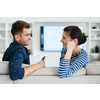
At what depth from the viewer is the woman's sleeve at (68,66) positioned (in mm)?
1276

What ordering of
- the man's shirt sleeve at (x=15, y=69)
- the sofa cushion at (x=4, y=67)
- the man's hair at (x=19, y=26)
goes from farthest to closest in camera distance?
the man's hair at (x=19, y=26) < the sofa cushion at (x=4, y=67) < the man's shirt sleeve at (x=15, y=69)

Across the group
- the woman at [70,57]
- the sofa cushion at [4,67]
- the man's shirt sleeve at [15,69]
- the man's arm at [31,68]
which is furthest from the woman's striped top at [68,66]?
the sofa cushion at [4,67]

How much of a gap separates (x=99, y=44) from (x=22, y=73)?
4933mm

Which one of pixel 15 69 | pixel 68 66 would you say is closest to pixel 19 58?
pixel 15 69

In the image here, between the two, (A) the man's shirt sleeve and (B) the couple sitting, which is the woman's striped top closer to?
(B) the couple sitting

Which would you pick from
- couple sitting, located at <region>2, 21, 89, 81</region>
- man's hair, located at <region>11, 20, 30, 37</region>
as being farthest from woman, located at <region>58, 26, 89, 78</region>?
man's hair, located at <region>11, 20, 30, 37</region>

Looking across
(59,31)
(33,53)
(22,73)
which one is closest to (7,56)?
(22,73)

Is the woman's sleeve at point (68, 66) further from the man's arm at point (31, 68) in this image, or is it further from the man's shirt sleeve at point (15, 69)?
the man's shirt sleeve at point (15, 69)

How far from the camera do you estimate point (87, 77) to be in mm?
1327

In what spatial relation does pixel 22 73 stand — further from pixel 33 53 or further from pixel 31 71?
pixel 33 53

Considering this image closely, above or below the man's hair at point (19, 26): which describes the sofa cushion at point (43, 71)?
below

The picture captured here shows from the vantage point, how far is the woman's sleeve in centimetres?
128

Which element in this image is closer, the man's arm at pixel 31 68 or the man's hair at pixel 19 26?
the man's arm at pixel 31 68

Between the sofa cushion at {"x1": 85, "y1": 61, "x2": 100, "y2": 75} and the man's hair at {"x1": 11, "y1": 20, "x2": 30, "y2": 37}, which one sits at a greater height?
the man's hair at {"x1": 11, "y1": 20, "x2": 30, "y2": 37}
